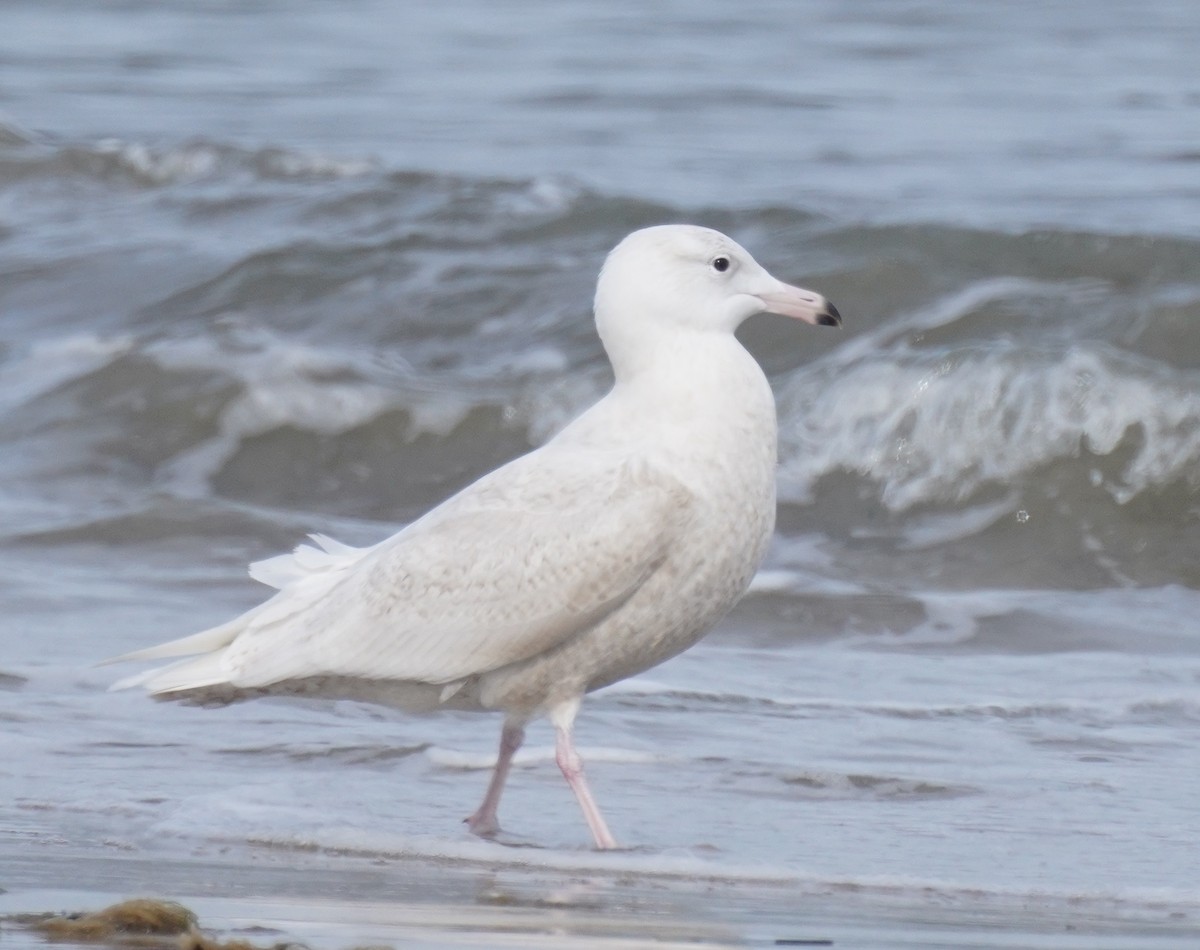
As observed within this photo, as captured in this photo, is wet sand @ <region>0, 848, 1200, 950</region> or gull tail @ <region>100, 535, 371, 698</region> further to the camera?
gull tail @ <region>100, 535, 371, 698</region>

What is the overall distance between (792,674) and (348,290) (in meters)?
5.87

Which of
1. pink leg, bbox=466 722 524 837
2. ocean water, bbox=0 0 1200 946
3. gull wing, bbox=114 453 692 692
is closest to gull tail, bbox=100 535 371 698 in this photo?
gull wing, bbox=114 453 692 692

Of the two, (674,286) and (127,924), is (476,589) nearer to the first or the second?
(674,286)

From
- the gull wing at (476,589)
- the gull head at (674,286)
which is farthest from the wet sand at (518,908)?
the gull head at (674,286)

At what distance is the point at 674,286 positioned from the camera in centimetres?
524

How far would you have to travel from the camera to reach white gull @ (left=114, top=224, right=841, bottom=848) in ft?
16.3

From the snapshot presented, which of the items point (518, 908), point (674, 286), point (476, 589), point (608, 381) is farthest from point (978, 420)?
point (518, 908)

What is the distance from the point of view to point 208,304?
39.8 ft

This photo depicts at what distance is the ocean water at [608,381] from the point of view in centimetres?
509

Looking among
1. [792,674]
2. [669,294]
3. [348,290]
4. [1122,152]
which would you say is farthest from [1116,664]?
[1122,152]

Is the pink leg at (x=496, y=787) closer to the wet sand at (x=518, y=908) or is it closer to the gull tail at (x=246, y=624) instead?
the wet sand at (x=518, y=908)

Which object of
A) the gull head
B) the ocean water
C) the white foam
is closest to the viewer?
the ocean water

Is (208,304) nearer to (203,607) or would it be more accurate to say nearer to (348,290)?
(348,290)

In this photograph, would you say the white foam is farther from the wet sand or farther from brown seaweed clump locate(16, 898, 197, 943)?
brown seaweed clump locate(16, 898, 197, 943)
